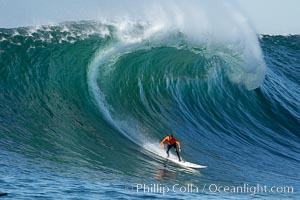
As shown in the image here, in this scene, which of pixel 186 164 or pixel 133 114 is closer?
pixel 186 164

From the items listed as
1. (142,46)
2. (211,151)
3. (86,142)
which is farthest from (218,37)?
(86,142)

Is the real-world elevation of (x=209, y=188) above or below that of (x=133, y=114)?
below

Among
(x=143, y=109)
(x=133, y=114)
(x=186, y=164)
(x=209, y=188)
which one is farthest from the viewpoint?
(x=143, y=109)

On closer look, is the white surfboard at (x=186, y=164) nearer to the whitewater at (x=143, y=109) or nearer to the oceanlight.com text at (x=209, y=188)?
the whitewater at (x=143, y=109)

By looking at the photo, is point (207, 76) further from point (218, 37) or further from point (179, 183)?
point (179, 183)

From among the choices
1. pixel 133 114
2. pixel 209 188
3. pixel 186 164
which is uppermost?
pixel 133 114

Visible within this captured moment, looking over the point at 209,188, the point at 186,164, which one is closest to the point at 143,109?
the point at 186,164

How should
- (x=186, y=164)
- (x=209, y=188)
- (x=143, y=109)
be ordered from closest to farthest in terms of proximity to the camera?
(x=209, y=188) < (x=186, y=164) < (x=143, y=109)

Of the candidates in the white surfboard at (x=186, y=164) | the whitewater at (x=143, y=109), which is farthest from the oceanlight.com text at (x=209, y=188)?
the white surfboard at (x=186, y=164)

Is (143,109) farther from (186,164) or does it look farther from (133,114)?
(186,164)

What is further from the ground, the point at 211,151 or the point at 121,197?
the point at 211,151

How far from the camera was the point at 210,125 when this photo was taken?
60.8ft

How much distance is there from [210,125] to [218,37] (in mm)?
3977

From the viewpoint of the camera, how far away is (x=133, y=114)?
17344 mm
